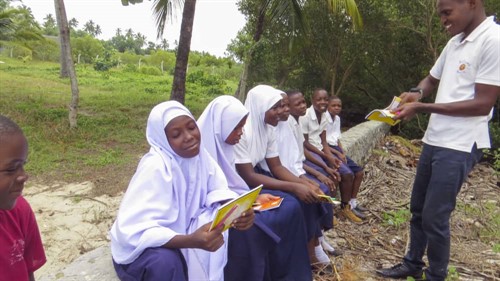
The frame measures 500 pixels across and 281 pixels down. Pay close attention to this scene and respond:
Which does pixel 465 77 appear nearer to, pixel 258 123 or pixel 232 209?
pixel 258 123

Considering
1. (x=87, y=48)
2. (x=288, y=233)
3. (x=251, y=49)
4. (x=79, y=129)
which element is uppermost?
(x=87, y=48)

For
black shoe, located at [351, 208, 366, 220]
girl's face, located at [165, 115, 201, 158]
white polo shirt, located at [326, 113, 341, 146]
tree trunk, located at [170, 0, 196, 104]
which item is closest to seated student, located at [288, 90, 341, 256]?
black shoe, located at [351, 208, 366, 220]

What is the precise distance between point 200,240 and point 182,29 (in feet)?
21.5

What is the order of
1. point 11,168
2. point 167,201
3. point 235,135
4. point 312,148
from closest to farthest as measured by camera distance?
1. point 11,168
2. point 167,201
3. point 235,135
4. point 312,148

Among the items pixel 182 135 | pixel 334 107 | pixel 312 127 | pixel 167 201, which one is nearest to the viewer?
pixel 167 201

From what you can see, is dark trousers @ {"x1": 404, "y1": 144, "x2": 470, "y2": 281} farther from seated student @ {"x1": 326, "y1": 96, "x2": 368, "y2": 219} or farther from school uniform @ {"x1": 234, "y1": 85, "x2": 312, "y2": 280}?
seated student @ {"x1": 326, "y1": 96, "x2": 368, "y2": 219}

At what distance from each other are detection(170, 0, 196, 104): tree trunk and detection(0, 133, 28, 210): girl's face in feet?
21.8

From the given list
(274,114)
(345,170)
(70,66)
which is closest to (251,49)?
(70,66)

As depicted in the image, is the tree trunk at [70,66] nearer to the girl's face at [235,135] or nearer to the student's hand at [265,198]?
the girl's face at [235,135]

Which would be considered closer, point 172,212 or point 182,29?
point 172,212

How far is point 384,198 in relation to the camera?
480cm

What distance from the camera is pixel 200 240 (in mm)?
1818

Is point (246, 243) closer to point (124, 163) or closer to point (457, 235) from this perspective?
point (457, 235)

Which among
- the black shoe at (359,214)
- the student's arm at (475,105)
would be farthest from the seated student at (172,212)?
the black shoe at (359,214)
